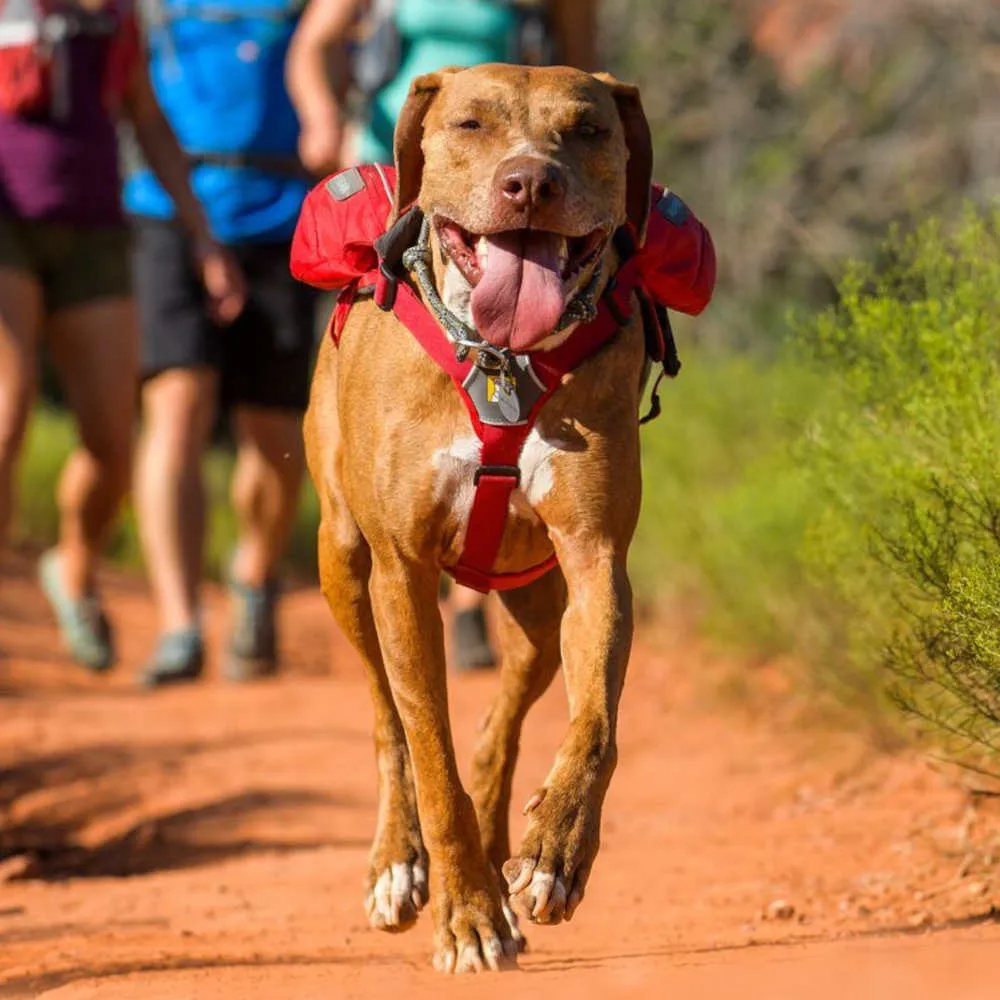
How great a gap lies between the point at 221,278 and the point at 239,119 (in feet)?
2.47

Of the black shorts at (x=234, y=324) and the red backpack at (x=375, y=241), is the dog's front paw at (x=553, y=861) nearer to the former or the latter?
the red backpack at (x=375, y=241)

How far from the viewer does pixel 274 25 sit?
28.0 ft

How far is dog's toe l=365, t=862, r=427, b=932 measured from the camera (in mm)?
Result: 4703

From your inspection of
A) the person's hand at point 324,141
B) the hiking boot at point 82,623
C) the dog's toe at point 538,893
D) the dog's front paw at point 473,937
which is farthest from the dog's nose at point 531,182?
the hiking boot at point 82,623

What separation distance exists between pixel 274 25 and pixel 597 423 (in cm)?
464

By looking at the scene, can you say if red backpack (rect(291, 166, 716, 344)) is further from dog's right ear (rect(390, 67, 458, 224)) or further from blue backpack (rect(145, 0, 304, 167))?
blue backpack (rect(145, 0, 304, 167))

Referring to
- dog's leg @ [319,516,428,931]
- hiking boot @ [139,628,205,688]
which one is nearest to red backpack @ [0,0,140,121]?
hiking boot @ [139,628,205,688]

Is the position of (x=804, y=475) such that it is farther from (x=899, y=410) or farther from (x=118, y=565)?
(x=118, y=565)

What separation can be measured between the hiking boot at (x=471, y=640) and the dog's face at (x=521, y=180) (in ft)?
14.0

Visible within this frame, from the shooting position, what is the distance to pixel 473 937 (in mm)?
4398

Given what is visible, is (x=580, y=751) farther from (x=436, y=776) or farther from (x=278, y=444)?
(x=278, y=444)

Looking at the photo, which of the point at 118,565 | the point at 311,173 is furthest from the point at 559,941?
the point at 118,565

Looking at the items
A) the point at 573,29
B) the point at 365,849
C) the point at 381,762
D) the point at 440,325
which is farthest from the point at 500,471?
the point at 573,29

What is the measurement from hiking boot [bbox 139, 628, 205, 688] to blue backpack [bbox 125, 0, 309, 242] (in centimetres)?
163
